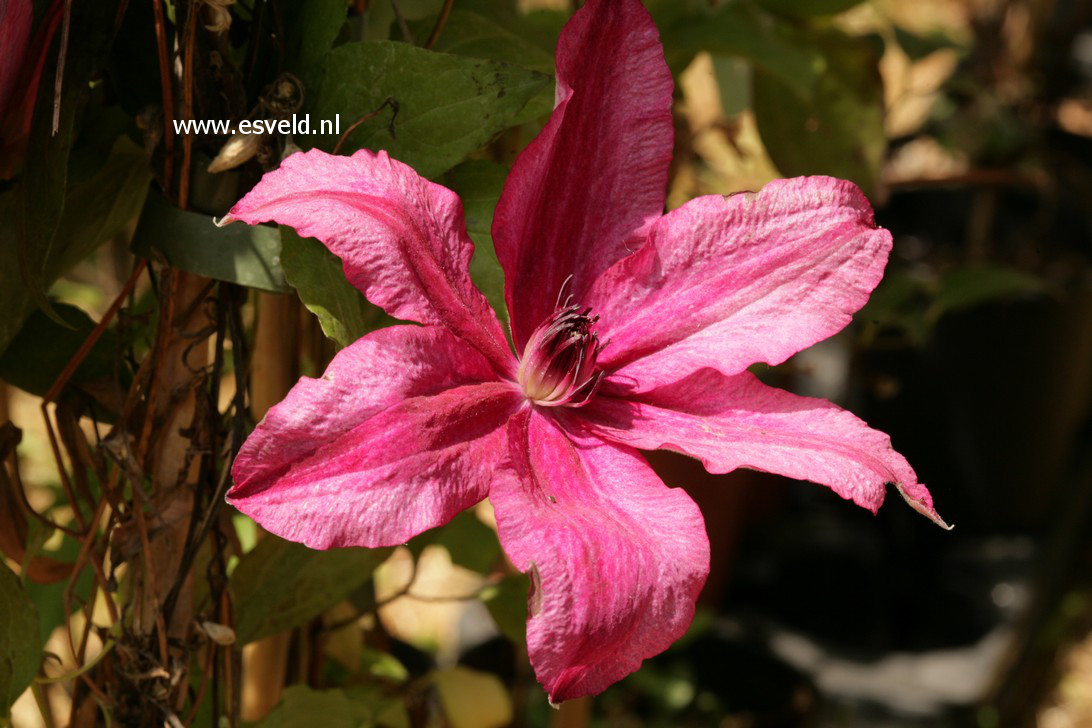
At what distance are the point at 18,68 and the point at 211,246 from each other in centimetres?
11

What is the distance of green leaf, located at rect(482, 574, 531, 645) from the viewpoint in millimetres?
755

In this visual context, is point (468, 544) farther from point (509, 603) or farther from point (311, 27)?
point (311, 27)

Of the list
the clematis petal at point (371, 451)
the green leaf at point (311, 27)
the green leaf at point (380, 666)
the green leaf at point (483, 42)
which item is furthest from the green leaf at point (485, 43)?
the green leaf at point (380, 666)

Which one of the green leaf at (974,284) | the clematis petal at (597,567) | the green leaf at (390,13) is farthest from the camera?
the green leaf at (974,284)

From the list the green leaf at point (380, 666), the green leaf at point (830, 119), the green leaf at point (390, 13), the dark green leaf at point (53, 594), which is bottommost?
the green leaf at point (380, 666)

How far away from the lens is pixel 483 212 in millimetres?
521

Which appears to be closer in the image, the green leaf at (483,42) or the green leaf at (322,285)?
the green leaf at (322,285)

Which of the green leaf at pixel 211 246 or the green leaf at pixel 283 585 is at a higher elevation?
the green leaf at pixel 211 246

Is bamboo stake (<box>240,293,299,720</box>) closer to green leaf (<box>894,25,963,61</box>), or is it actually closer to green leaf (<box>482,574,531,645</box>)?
green leaf (<box>482,574,531,645</box>)

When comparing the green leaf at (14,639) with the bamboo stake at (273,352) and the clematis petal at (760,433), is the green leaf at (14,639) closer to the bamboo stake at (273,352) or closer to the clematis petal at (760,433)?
the bamboo stake at (273,352)

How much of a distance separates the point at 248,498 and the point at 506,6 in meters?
0.40

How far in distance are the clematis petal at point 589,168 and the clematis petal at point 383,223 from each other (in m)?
0.03

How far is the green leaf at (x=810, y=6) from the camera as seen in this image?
2.65 ft

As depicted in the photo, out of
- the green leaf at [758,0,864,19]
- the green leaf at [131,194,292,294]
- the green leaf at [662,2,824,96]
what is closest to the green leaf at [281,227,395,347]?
the green leaf at [131,194,292,294]
